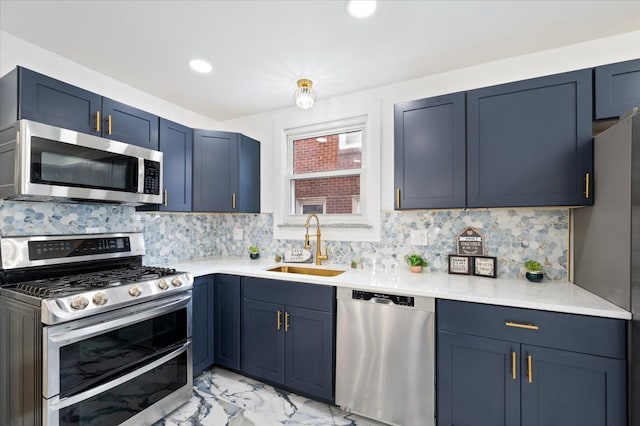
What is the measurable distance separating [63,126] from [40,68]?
575 millimetres

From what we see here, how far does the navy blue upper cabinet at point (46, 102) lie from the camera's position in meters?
1.59

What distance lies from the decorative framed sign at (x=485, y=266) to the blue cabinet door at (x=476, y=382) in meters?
0.65

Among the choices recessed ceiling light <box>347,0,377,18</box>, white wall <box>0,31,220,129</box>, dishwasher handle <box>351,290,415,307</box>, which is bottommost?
dishwasher handle <box>351,290,415,307</box>

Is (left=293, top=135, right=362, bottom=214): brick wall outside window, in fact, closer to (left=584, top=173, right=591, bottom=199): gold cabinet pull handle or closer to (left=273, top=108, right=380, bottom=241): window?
(left=273, top=108, right=380, bottom=241): window

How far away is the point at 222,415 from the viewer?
1957 mm

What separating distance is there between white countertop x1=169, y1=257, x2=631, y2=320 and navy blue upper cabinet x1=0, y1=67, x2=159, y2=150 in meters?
1.18

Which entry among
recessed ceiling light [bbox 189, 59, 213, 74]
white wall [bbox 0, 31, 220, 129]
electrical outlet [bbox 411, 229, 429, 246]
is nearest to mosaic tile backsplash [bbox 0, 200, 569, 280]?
electrical outlet [bbox 411, 229, 429, 246]

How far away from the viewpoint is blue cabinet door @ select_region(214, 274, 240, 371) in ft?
7.84

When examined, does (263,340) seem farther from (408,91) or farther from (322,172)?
(408,91)

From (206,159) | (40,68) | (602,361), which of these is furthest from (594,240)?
(40,68)

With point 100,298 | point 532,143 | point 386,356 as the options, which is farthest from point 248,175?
point 532,143

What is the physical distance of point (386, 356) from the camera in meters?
1.84

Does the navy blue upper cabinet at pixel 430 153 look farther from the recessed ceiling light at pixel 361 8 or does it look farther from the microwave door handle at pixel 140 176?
the microwave door handle at pixel 140 176

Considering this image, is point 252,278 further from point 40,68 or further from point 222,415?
point 40,68
